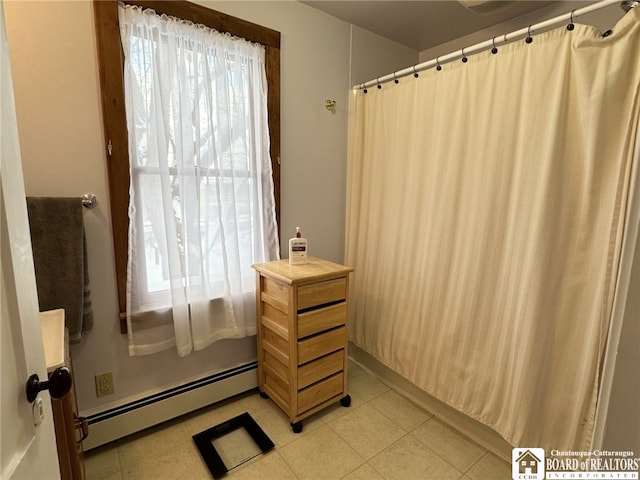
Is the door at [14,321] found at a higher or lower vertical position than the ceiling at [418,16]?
lower

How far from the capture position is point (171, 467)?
1.47 metres

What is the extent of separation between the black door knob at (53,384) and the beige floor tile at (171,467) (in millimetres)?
1121

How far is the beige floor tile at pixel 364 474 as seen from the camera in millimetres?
1428

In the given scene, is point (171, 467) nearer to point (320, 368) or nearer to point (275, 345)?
point (275, 345)

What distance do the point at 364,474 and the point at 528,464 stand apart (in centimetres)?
75

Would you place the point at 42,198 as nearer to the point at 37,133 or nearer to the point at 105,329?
the point at 37,133

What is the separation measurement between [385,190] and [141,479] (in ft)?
6.32

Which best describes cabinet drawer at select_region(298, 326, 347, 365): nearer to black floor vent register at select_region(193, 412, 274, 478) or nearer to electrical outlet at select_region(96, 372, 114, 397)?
black floor vent register at select_region(193, 412, 274, 478)

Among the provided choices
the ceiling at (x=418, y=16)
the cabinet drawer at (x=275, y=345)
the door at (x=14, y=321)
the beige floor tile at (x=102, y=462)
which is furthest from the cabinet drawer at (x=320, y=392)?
the ceiling at (x=418, y=16)

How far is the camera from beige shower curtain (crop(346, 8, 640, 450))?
117cm

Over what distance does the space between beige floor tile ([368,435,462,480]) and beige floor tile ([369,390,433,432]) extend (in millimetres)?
135

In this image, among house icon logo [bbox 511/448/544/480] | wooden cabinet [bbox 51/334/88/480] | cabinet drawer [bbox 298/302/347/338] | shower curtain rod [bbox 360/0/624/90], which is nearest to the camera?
wooden cabinet [bbox 51/334/88/480]

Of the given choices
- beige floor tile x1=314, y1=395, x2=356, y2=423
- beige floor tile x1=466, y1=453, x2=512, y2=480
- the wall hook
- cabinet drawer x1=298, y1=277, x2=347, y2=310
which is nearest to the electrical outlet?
cabinet drawer x1=298, y1=277, x2=347, y2=310

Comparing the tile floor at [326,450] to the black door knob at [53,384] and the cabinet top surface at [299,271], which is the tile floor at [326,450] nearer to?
the cabinet top surface at [299,271]
